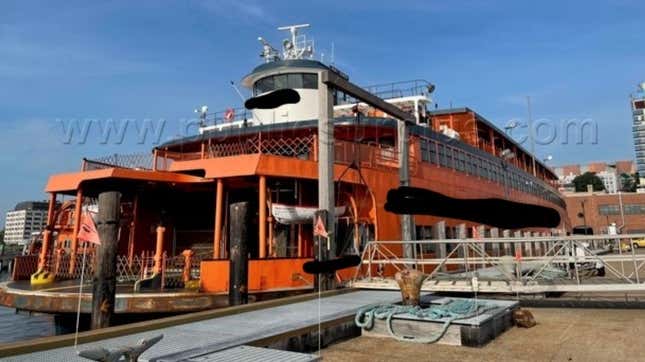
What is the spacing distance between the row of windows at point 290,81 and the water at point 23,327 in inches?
484

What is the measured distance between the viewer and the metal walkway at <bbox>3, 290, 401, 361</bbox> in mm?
4562

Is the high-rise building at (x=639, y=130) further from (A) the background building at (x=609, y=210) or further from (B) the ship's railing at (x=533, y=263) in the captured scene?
(B) the ship's railing at (x=533, y=263)

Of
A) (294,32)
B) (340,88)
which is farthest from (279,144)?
(294,32)

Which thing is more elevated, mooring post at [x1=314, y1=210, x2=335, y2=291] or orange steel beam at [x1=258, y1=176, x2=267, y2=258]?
orange steel beam at [x1=258, y1=176, x2=267, y2=258]

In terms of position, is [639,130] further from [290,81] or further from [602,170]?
[290,81]

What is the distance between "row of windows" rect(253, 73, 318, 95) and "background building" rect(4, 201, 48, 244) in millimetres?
67135

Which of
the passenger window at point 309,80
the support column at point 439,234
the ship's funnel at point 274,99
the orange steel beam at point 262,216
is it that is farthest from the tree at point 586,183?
the ship's funnel at point 274,99

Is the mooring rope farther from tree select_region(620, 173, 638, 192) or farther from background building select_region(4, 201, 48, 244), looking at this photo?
tree select_region(620, 173, 638, 192)

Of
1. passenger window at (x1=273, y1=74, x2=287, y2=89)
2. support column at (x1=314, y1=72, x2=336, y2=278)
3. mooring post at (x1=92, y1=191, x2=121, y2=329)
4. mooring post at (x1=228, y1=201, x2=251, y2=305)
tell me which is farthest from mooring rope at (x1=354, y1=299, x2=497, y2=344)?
passenger window at (x1=273, y1=74, x2=287, y2=89)

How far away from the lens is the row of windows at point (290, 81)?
1980cm

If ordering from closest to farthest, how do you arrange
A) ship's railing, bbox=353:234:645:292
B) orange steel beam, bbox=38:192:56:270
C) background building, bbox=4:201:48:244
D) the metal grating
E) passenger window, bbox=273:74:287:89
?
the metal grating → ship's railing, bbox=353:234:645:292 → orange steel beam, bbox=38:192:56:270 → passenger window, bbox=273:74:287:89 → background building, bbox=4:201:48:244

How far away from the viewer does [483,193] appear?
23.6m

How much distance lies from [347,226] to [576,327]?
7.64 m

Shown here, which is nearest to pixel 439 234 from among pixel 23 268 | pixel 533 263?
pixel 533 263
